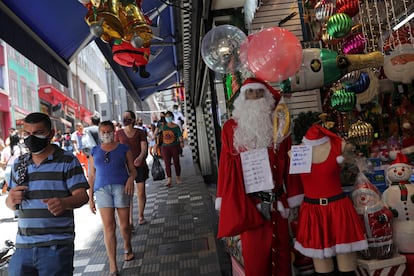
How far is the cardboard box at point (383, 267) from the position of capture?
2359mm

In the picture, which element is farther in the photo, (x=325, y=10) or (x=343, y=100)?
(x=343, y=100)

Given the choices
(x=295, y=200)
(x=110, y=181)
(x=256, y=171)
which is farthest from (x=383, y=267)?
(x=110, y=181)

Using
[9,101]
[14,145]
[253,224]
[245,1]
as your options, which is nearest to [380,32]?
[245,1]

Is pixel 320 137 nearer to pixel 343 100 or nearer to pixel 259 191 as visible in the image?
pixel 259 191

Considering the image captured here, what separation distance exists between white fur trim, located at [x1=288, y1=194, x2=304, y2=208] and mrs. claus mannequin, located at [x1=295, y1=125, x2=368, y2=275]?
86 millimetres

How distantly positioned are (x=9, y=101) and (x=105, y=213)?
657 inches

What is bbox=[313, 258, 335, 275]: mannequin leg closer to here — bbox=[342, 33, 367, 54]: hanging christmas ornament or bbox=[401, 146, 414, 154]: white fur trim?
bbox=[401, 146, 414, 154]: white fur trim

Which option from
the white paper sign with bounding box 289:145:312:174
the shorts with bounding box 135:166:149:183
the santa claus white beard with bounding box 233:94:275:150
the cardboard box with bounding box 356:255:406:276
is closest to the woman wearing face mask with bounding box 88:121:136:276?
the shorts with bounding box 135:166:149:183

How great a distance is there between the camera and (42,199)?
2172mm

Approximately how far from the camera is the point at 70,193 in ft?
7.30

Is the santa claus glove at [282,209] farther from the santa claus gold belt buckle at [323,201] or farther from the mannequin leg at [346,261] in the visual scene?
the mannequin leg at [346,261]

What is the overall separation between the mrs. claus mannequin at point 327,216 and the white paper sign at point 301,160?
0.05m

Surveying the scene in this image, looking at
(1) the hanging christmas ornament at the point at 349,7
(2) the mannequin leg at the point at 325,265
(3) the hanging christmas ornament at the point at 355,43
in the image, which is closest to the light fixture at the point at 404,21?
(3) the hanging christmas ornament at the point at 355,43

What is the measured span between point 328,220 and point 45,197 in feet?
5.83
